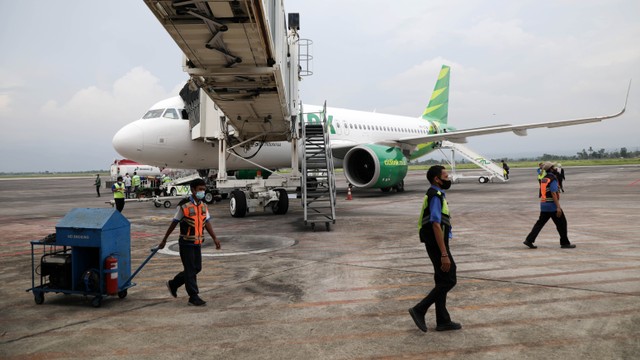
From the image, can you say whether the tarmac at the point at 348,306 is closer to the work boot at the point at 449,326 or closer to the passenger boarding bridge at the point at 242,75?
the work boot at the point at 449,326

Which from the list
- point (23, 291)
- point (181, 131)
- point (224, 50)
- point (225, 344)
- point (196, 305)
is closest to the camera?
point (225, 344)

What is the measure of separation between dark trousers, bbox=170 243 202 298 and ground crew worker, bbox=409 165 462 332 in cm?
239

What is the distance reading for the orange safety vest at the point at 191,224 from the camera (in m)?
5.14

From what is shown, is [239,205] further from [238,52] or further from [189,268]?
[189,268]

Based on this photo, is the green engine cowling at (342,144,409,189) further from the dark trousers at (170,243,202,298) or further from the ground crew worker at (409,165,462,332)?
the ground crew worker at (409,165,462,332)

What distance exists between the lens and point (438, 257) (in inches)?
164

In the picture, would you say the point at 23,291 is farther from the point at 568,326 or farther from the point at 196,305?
the point at 568,326

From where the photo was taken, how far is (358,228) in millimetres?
10695

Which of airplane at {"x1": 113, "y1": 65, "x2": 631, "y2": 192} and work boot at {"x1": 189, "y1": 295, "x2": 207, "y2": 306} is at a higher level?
airplane at {"x1": 113, "y1": 65, "x2": 631, "y2": 192}

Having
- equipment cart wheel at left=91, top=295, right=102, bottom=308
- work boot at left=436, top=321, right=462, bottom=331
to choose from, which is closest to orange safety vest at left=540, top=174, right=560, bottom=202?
work boot at left=436, top=321, right=462, bottom=331

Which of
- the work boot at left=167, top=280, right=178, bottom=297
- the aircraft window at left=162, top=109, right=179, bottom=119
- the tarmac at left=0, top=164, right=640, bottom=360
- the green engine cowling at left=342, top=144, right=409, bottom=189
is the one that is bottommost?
the tarmac at left=0, top=164, right=640, bottom=360

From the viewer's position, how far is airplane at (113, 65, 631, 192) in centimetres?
1455

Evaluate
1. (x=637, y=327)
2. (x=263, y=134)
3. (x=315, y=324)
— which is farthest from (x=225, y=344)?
(x=263, y=134)

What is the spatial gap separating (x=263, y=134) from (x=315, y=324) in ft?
30.5
